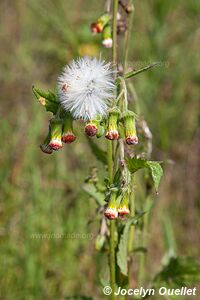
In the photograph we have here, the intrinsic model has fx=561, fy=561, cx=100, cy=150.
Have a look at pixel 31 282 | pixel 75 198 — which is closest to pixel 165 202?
pixel 75 198

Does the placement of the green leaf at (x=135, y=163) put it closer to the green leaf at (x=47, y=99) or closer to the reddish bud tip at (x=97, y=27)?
the green leaf at (x=47, y=99)

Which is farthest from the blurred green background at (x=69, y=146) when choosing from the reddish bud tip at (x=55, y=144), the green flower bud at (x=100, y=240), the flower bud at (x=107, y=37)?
the reddish bud tip at (x=55, y=144)

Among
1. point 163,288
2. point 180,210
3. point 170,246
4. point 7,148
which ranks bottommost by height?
point 163,288

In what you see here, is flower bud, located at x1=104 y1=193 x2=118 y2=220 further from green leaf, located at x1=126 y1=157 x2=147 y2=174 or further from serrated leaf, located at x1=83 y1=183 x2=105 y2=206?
serrated leaf, located at x1=83 y1=183 x2=105 y2=206

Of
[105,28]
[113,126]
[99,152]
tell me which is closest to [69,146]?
[99,152]

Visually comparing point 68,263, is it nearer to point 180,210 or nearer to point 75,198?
point 75,198

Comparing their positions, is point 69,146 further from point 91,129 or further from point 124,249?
point 91,129
